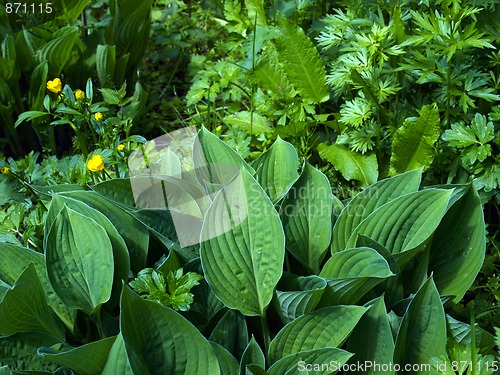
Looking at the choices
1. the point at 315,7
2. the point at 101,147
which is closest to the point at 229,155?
the point at 101,147

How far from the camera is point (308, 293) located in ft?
5.74

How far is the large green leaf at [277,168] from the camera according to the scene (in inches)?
87.0

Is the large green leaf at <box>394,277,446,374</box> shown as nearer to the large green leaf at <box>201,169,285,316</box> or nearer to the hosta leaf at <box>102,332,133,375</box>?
the large green leaf at <box>201,169,285,316</box>

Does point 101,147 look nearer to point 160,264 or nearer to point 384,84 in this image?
point 160,264

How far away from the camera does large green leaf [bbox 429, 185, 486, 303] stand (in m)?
1.97

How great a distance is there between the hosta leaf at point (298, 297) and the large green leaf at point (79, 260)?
1.58 feet

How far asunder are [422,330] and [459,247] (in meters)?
0.35

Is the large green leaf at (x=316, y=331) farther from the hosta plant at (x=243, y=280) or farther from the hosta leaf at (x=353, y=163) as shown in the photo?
the hosta leaf at (x=353, y=163)

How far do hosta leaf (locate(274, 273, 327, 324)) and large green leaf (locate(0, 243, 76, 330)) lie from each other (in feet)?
2.00

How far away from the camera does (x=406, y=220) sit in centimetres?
195

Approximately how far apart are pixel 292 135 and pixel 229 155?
2.38 feet

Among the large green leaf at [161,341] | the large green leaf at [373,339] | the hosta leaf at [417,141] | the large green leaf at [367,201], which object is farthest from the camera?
the hosta leaf at [417,141]

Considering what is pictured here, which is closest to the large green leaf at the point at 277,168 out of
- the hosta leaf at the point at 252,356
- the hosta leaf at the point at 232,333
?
the hosta leaf at the point at 232,333

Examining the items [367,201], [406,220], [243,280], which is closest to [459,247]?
[406,220]
